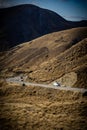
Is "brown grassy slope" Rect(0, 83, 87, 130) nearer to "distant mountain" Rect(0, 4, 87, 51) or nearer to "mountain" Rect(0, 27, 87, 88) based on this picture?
"mountain" Rect(0, 27, 87, 88)

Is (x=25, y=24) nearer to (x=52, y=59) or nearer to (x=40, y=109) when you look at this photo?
(x=52, y=59)

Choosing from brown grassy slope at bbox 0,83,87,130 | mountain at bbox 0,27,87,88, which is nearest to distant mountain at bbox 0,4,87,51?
mountain at bbox 0,27,87,88

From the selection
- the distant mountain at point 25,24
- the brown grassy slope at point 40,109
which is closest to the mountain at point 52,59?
the distant mountain at point 25,24

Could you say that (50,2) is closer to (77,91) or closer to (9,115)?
(77,91)

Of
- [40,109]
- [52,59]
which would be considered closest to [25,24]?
[52,59]

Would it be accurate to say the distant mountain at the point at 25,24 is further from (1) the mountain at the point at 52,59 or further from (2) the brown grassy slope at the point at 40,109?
(2) the brown grassy slope at the point at 40,109

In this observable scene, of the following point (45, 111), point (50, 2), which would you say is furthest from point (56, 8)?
point (45, 111)
